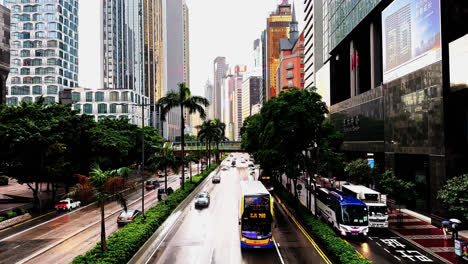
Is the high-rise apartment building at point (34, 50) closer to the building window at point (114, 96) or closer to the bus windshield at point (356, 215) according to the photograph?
the building window at point (114, 96)

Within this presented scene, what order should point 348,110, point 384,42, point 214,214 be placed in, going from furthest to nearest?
1. point 348,110
2. point 384,42
3. point 214,214

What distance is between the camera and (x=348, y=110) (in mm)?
55438

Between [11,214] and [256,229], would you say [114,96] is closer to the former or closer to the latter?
[11,214]

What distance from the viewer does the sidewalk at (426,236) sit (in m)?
21.3

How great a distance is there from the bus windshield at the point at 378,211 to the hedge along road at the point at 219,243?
672cm

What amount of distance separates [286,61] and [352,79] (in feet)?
267

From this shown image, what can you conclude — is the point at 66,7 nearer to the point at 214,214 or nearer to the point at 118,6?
the point at 118,6

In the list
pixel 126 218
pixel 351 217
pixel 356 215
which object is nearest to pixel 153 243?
pixel 126 218

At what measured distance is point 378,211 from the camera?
27.2 metres

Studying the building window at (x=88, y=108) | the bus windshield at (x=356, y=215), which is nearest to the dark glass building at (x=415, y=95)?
the bus windshield at (x=356, y=215)

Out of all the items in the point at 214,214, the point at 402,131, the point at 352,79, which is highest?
the point at 352,79

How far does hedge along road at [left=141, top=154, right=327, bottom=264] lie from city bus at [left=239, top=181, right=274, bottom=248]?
2.47 ft

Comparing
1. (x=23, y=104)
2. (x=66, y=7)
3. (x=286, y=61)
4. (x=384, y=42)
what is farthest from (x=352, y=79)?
(x=66, y=7)

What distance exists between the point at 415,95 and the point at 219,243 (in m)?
25.7
